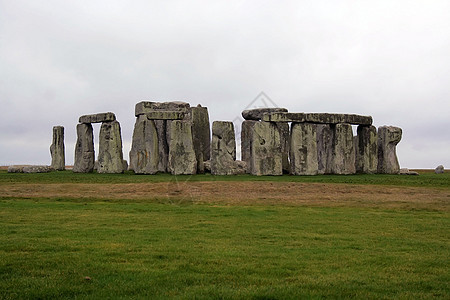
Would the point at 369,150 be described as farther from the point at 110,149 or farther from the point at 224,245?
the point at 224,245

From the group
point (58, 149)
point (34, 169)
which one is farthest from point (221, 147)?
point (58, 149)

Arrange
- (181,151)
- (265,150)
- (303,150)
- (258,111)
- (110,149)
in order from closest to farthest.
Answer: (265,150)
(181,151)
(303,150)
(110,149)
(258,111)

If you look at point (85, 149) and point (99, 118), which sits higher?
point (99, 118)

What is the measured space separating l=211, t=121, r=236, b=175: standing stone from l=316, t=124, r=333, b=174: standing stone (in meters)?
5.74

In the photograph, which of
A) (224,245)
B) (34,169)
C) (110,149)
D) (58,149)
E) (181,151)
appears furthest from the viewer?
(58,149)

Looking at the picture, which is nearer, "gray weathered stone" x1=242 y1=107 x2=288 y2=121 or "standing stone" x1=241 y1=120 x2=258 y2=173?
"gray weathered stone" x1=242 y1=107 x2=288 y2=121

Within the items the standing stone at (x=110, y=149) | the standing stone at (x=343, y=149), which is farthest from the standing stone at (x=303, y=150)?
the standing stone at (x=110, y=149)

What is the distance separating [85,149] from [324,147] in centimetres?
1355

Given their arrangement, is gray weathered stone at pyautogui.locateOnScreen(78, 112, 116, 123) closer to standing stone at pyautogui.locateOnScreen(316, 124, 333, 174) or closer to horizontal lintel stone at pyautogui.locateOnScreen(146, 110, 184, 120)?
horizontal lintel stone at pyautogui.locateOnScreen(146, 110, 184, 120)

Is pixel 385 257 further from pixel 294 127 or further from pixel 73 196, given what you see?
pixel 294 127

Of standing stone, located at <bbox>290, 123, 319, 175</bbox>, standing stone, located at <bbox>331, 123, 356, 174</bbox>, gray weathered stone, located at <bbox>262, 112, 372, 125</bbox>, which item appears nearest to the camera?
gray weathered stone, located at <bbox>262, 112, 372, 125</bbox>

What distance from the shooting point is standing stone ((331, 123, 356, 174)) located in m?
24.7

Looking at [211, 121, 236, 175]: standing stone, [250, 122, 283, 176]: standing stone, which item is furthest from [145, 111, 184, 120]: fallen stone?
[250, 122, 283, 176]: standing stone

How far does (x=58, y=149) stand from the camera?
29484mm
